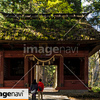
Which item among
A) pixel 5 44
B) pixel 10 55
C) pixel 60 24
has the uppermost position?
pixel 60 24

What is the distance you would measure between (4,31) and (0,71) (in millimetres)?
3503

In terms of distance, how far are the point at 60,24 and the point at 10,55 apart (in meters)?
5.27

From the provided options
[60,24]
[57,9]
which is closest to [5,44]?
[60,24]

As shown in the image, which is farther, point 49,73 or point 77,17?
point 49,73

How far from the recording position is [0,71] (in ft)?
45.8

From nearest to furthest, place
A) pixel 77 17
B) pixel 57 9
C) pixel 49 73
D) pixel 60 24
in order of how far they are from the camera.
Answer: pixel 60 24, pixel 77 17, pixel 57 9, pixel 49 73

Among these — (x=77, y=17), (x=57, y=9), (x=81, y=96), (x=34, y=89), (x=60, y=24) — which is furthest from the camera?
(x=57, y=9)

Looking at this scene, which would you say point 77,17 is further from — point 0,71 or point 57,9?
point 57,9

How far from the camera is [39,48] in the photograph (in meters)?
14.0

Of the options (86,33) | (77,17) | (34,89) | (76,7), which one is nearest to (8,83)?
(34,89)

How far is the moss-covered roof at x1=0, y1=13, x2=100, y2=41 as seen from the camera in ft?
41.9

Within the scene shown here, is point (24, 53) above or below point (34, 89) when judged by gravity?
above

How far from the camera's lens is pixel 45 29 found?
1393 centimetres

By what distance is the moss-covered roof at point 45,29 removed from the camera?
12.8m
